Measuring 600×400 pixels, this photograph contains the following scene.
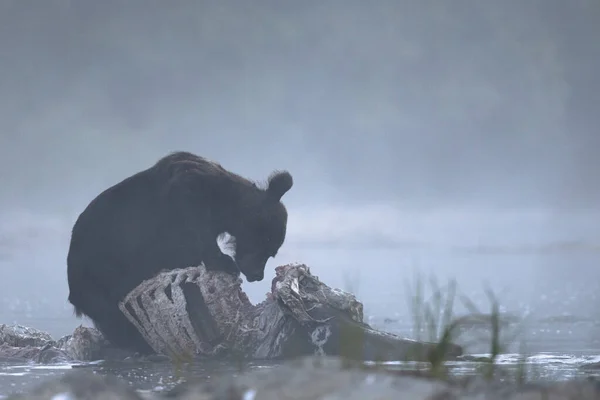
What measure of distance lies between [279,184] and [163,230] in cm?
103

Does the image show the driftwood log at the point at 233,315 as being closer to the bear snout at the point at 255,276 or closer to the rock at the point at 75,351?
the bear snout at the point at 255,276

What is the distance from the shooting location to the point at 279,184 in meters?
7.91

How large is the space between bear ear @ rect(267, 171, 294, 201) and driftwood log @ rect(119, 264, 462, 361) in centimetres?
68

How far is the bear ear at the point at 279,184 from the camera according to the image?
7.89 m

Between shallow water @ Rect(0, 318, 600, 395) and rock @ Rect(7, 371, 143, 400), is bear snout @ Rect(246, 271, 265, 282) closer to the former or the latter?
shallow water @ Rect(0, 318, 600, 395)

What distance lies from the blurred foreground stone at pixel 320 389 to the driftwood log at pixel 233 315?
3.99 meters

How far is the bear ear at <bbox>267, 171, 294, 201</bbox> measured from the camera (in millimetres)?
7891

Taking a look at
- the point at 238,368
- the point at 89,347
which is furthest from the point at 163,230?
the point at 238,368

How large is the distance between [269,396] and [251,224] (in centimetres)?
513

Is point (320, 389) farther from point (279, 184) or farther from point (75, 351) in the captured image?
point (75, 351)

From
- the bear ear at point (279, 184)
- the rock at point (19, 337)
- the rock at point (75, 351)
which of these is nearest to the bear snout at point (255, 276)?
the bear ear at point (279, 184)

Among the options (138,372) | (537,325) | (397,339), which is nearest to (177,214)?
(138,372)

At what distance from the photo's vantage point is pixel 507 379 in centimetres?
474

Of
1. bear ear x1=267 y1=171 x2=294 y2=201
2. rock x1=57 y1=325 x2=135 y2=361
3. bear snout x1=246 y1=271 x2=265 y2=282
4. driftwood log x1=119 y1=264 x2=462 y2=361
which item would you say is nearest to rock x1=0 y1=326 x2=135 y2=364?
rock x1=57 y1=325 x2=135 y2=361
